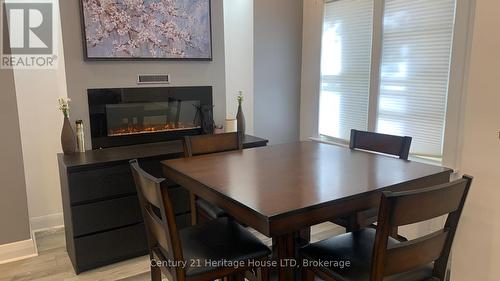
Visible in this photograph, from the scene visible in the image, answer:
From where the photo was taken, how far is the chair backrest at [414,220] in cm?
119

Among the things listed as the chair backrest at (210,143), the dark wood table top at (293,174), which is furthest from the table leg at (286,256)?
the chair backrest at (210,143)

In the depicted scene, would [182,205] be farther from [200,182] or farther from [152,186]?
[152,186]

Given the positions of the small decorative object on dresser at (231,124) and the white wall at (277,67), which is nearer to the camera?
the small decorative object on dresser at (231,124)

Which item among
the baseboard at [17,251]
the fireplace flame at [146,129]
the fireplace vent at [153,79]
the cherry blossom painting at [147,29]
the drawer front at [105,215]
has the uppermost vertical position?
the cherry blossom painting at [147,29]

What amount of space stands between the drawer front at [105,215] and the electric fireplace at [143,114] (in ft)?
1.93

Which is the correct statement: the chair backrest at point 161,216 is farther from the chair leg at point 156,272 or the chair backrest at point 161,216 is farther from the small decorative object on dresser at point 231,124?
the small decorative object on dresser at point 231,124

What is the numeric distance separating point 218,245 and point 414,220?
85 centimetres

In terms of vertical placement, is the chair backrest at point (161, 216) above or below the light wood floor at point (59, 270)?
above

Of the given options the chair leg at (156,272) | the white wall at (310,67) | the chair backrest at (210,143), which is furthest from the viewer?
the white wall at (310,67)

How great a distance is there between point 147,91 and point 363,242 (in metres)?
2.22

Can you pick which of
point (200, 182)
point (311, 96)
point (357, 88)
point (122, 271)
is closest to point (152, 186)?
point (200, 182)

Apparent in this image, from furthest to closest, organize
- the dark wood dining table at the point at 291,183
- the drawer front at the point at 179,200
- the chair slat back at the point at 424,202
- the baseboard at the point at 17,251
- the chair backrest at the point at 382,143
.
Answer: the drawer front at the point at 179,200, the baseboard at the point at 17,251, the chair backrest at the point at 382,143, the dark wood dining table at the point at 291,183, the chair slat back at the point at 424,202

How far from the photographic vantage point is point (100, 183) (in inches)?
102

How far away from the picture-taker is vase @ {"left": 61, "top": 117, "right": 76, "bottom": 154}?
8.89 feet
